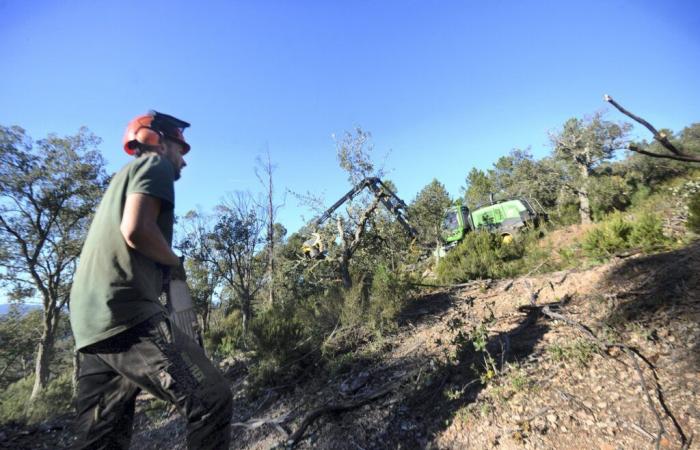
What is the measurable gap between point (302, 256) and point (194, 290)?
37.9ft

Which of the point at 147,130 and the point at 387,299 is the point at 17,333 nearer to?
the point at 387,299

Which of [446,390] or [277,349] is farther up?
[277,349]

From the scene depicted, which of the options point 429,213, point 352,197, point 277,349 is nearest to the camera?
point 277,349

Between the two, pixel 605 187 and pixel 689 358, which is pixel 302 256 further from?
pixel 605 187

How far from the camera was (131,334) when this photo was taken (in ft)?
4.31

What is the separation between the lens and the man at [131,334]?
4.17ft

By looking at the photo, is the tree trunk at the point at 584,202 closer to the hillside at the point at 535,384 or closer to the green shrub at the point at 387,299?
the hillside at the point at 535,384

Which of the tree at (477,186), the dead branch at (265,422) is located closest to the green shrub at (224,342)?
the dead branch at (265,422)

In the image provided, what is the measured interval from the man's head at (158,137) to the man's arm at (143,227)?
0.48 m

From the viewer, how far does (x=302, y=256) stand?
29.6ft

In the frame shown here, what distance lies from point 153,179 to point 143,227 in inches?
8.8

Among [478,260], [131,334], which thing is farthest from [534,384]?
→ [478,260]

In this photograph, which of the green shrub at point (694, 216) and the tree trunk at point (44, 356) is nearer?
the green shrub at point (694, 216)

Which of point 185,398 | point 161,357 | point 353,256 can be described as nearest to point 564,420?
point 185,398
